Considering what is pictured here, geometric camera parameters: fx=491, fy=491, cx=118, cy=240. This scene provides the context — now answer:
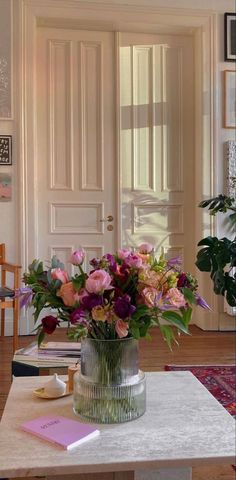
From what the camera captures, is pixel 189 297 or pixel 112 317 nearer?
pixel 112 317

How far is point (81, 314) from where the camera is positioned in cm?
109

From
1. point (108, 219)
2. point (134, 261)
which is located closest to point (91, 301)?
point (134, 261)

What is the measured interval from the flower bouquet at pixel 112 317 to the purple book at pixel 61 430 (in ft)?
0.18

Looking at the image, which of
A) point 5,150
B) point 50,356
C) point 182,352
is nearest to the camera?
point 50,356

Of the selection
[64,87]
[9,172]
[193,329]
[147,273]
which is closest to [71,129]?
[64,87]

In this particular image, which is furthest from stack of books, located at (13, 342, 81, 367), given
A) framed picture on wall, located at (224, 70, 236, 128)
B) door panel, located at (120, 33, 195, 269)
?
framed picture on wall, located at (224, 70, 236, 128)

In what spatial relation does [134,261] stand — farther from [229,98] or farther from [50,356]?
[229,98]

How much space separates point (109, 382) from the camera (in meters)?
1.14

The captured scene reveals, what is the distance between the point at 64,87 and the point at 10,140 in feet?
2.29

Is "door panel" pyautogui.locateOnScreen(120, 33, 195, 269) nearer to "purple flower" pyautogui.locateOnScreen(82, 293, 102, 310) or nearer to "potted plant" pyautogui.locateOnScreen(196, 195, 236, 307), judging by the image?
"potted plant" pyautogui.locateOnScreen(196, 195, 236, 307)

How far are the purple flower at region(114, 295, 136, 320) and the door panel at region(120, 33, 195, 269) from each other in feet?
10.7

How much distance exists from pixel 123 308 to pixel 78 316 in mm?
103

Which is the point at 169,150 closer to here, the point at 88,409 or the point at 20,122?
the point at 20,122

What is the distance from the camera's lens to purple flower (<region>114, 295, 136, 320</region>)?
3.53 ft
